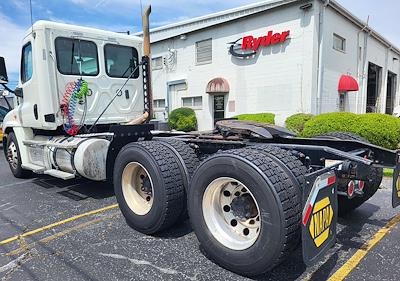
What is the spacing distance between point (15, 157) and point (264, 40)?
12.0 metres

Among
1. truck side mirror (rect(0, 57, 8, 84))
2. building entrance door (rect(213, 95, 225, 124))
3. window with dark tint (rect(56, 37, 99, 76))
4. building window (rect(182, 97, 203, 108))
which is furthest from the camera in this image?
building window (rect(182, 97, 203, 108))

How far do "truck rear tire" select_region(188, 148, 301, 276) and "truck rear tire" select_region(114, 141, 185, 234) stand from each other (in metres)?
0.42

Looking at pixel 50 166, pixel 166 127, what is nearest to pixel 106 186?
pixel 50 166

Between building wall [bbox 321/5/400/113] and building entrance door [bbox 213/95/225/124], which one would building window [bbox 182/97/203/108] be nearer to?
building entrance door [bbox 213/95/225/124]

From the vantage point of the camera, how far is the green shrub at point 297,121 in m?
13.1

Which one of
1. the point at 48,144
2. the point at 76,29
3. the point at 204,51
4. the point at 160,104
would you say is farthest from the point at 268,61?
the point at 48,144

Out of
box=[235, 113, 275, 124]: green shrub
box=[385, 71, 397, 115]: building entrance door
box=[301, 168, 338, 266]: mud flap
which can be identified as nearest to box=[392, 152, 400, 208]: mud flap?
box=[301, 168, 338, 266]: mud flap

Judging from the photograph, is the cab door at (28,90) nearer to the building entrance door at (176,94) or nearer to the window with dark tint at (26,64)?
the window with dark tint at (26,64)

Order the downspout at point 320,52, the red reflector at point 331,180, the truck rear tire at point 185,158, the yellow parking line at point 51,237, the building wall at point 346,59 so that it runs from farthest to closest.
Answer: the building wall at point 346,59
the downspout at point 320,52
the truck rear tire at point 185,158
the yellow parking line at point 51,237
the red reflector at point 331,180

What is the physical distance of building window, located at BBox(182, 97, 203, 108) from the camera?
18.9 meters

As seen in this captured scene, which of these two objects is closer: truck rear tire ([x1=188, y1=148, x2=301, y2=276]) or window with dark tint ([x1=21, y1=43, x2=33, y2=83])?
truck rear tire ([x1=188, y1=148, x2=301, y2=276])

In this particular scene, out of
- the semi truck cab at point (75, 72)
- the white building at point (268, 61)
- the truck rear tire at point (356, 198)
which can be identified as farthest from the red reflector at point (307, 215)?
the white building at point (268, 61)

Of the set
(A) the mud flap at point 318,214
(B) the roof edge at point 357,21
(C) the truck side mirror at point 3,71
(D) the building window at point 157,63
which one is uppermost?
(B) the roof edge at point 357,21

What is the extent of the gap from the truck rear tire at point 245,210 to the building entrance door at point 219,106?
49.1 feet
